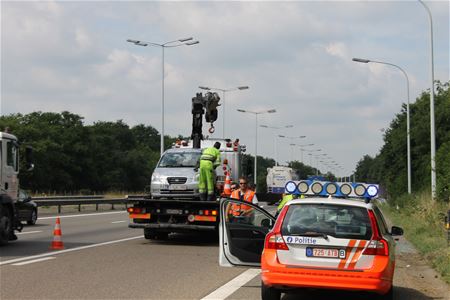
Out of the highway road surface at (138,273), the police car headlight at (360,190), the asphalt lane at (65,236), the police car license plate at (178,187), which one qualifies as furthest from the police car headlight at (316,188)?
the police car license plate at (178,187)

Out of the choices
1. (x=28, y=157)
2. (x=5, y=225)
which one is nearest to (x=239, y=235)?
(x=5, y=225)

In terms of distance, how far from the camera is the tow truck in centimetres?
1714

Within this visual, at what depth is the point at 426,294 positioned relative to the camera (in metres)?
10.4

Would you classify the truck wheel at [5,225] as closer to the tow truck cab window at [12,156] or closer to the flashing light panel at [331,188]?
the tow truck cab window at [12,156]

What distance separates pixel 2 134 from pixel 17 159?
1.06m

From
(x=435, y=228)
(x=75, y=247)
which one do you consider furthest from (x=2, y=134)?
(x=435, y=228)

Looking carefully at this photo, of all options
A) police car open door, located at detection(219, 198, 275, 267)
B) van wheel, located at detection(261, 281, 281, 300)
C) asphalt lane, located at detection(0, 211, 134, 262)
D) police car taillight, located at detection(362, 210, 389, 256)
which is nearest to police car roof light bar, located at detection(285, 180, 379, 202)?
police car open door, located at detection(219, 198, 275, 267)

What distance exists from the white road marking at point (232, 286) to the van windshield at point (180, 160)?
6721mm

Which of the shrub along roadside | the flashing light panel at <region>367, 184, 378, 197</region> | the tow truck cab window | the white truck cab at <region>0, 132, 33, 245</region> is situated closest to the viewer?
the flashing light panel at <region>367, 184, 378, 197</region>

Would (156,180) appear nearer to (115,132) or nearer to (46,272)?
(46,272)

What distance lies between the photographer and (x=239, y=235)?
1052 centimetres

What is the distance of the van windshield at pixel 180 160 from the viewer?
19.1m

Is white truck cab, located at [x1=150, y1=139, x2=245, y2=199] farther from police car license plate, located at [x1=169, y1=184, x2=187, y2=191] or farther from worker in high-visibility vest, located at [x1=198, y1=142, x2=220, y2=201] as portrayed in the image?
worker in high-visibility vest, located at [x1=198, y1=142, x2=220, y2=201]

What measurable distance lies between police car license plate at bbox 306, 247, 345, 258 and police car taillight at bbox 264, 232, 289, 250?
291 mm
